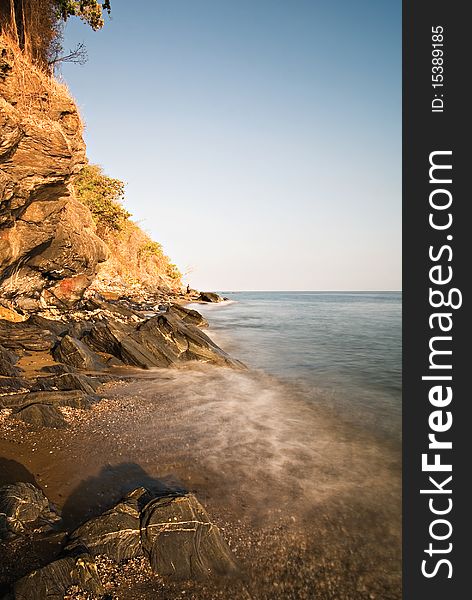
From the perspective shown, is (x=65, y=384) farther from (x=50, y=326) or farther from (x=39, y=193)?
(x=39, y=193)

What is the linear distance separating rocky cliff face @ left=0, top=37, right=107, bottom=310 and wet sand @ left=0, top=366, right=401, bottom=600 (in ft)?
25.8

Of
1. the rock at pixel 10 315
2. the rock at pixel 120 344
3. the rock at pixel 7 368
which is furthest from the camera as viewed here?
the rock at pixel 10 315

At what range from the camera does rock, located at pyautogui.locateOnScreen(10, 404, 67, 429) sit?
6.27 m

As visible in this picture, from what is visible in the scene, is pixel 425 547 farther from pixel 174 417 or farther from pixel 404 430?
pixel 174 417

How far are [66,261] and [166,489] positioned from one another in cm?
1667

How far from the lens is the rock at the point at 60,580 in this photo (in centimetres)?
258

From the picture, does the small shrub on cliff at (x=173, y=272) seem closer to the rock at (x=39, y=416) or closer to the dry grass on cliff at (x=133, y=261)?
the dry grass on cliff at (x=133, y=261)

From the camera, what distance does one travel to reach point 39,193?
44.1 ft

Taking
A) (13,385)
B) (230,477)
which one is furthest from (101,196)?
(230,477)

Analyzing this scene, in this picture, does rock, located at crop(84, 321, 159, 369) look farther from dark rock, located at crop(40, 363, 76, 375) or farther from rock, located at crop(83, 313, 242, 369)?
dark rock, located at crop(40, 363, 76, 375)

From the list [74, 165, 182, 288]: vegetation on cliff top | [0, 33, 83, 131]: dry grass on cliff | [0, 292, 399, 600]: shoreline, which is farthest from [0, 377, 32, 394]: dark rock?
[74, 165, 182, 288]: vegetation on cliff top

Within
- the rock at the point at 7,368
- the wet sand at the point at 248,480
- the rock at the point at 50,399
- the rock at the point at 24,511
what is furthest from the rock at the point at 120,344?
the rock at the point at 24,511

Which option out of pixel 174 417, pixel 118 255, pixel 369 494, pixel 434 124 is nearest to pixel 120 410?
pixel 174 417

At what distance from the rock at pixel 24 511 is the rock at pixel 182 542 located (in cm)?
109
